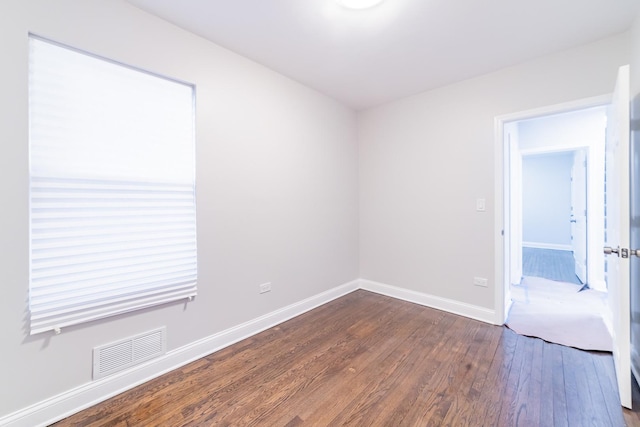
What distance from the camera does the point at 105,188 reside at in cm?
177

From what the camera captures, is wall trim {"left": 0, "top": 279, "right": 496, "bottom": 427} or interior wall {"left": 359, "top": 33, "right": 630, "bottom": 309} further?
interior wall {"left": 359, "top": 33, "right": 630, "bottom": 309}

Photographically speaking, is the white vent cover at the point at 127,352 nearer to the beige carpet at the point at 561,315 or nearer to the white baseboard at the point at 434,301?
the white baseboard at the point at 434,301

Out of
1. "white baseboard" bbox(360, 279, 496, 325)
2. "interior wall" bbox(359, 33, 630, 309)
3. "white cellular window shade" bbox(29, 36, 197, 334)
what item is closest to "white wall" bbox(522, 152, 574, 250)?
"interior wall" bbox(359, 33, 630, 309)

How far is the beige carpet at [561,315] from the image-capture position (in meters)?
→ 2.47

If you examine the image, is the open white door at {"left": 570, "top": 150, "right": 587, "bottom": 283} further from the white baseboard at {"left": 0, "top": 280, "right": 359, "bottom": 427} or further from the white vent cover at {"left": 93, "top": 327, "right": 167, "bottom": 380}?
the white vent cover at {"left": 93, "top": 327, "right": 167, "bottom": 380}

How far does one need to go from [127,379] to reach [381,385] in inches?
67.6

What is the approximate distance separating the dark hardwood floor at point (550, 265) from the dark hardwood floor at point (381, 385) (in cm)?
285

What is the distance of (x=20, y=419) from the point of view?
4.81ft

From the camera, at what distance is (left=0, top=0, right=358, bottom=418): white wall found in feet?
4.80

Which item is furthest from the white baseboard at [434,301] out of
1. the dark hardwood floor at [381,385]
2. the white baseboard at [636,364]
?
the white baseboard at [636,364]

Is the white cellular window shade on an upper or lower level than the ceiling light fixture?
lower

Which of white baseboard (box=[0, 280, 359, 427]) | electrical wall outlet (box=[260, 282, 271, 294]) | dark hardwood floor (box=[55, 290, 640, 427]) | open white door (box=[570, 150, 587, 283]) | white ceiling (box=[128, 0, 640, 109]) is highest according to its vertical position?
white ceiling (box=[128, 0, 640, 109])

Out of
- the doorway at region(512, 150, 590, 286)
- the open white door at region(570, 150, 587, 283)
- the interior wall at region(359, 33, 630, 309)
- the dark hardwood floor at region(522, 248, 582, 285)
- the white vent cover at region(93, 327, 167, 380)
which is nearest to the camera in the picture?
the white vent cover at region(93, 327, 167, 380)

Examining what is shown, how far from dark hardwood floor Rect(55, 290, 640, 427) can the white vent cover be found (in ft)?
0.58
